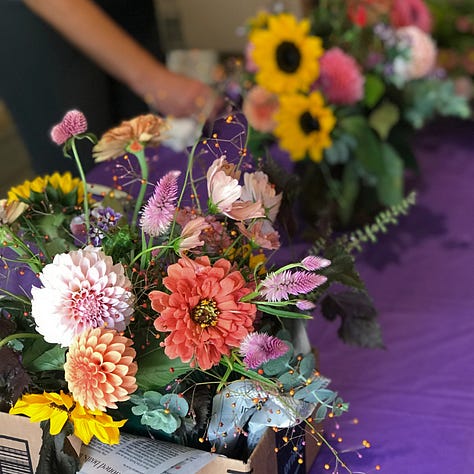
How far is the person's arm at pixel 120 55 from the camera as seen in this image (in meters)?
1.21

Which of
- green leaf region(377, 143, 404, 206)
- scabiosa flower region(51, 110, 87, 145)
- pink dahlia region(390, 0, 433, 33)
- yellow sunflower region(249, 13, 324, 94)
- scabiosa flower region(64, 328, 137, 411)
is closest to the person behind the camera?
scabiosa flower region(64, 328, 137, 411)

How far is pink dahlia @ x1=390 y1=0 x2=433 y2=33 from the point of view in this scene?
140cm

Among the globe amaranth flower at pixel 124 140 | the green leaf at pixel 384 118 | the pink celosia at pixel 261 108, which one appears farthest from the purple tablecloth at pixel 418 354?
the globe amaranth flower at pixel 124 140

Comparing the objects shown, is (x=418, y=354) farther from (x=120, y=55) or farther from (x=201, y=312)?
(x=120, y=55)

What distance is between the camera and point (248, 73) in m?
1.32

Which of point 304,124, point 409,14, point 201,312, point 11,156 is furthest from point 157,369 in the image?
point 11,156

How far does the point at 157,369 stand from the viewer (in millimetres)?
636

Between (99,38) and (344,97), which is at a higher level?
(99,38)

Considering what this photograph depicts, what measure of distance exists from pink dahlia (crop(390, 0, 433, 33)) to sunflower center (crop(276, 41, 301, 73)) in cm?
30

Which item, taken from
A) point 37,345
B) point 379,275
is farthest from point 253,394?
point 379,275

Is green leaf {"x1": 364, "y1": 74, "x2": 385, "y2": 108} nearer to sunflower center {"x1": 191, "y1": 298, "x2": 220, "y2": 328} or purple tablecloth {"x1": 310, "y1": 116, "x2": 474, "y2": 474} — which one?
purple tablecloth {"x1": 310, "y1": 116, "x2": 474, "y2": 474}

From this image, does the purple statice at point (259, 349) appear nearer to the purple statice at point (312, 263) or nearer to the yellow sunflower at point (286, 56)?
the purple statice at point (312, 263)

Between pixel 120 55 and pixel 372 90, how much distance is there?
0.44 m

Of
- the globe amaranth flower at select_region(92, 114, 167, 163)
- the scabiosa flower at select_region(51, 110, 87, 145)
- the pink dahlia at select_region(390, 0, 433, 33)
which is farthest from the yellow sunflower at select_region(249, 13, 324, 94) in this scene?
the scabiosa flower at select_region(51, 110, 87, 145)
